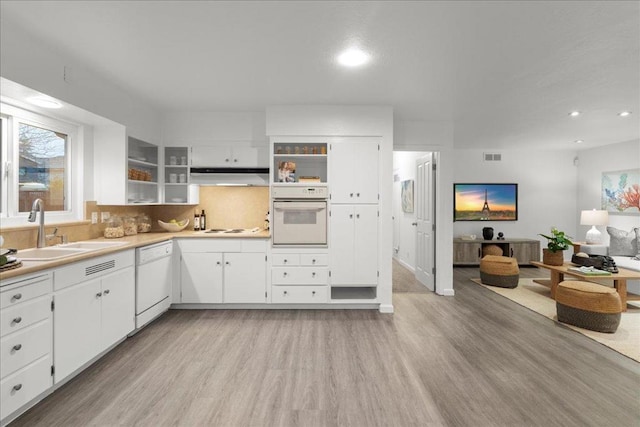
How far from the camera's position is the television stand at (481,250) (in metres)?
6.98

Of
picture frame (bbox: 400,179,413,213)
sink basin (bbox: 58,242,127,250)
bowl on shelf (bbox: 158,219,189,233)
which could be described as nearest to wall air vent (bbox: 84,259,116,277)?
sink basin (bbox: 58,242,127,250)

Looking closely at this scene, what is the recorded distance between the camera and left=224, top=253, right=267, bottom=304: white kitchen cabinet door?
13.3ft

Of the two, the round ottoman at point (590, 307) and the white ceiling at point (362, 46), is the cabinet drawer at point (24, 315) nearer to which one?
the white ceiling at point (362, 46)

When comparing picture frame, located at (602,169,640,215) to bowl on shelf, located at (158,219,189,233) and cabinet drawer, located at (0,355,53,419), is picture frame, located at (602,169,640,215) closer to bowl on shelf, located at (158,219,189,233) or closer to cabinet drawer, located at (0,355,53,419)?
bowl on shelf, located at (158,219,189,233)

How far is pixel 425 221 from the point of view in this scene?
17.9 feet

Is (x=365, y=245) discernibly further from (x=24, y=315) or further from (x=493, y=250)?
(x=493, y=250)

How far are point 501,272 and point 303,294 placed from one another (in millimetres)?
3285

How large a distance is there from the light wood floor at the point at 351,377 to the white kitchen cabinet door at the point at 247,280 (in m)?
0.28

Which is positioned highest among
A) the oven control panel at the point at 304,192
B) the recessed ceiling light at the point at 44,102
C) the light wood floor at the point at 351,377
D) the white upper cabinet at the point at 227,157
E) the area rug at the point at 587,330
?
the recessed ceiling light at the point at 44,102

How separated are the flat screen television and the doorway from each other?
1166mm

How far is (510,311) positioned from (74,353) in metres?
4.50

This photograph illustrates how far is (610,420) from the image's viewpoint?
2.05 meters

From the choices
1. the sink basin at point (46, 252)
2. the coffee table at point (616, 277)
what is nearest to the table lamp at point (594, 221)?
the coffee table at point (616, 277)

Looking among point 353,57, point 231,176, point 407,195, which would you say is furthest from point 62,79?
point 407,195
